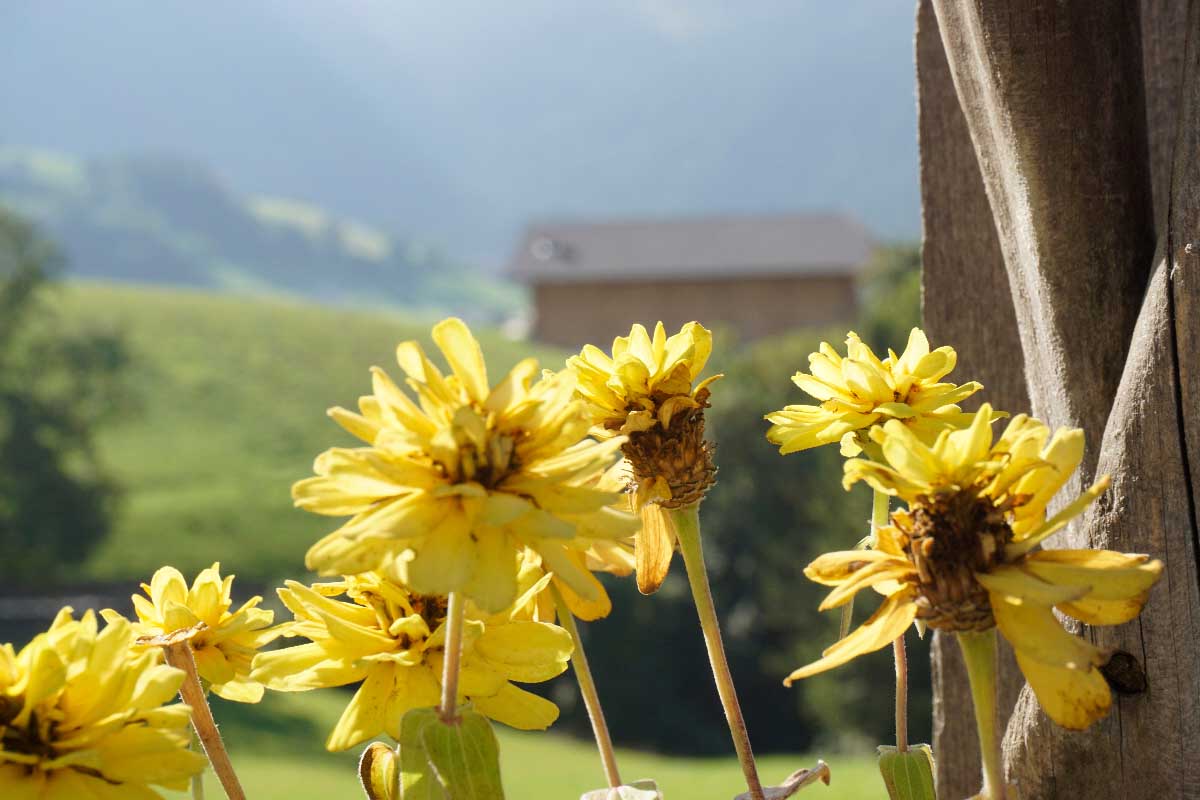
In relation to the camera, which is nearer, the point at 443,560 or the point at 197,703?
the point at 443,560

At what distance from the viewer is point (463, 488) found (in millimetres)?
459

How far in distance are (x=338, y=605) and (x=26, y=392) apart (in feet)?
65.1

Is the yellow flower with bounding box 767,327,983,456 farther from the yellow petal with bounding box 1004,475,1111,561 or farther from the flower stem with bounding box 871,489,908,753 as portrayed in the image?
the yellow petal with bounding box 1004,475,1111,561

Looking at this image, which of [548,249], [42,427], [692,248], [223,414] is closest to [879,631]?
[42,427]

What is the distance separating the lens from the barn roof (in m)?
33.9

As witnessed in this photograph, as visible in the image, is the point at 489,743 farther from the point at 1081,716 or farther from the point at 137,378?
the point at 137,378

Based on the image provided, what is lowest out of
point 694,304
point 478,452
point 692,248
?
point 478,452

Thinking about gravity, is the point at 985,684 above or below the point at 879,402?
below

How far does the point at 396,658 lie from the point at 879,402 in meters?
0.32

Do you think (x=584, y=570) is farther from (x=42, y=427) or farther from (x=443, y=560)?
(x=42, y=427)

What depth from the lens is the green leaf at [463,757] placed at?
502 mm

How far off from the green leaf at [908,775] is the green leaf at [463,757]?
265mm

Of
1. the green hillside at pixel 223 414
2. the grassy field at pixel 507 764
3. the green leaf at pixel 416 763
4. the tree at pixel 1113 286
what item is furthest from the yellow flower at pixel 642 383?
the green hillside at pixel 223 414

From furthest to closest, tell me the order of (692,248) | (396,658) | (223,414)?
(692,248)
(223,414)
(396,658)
